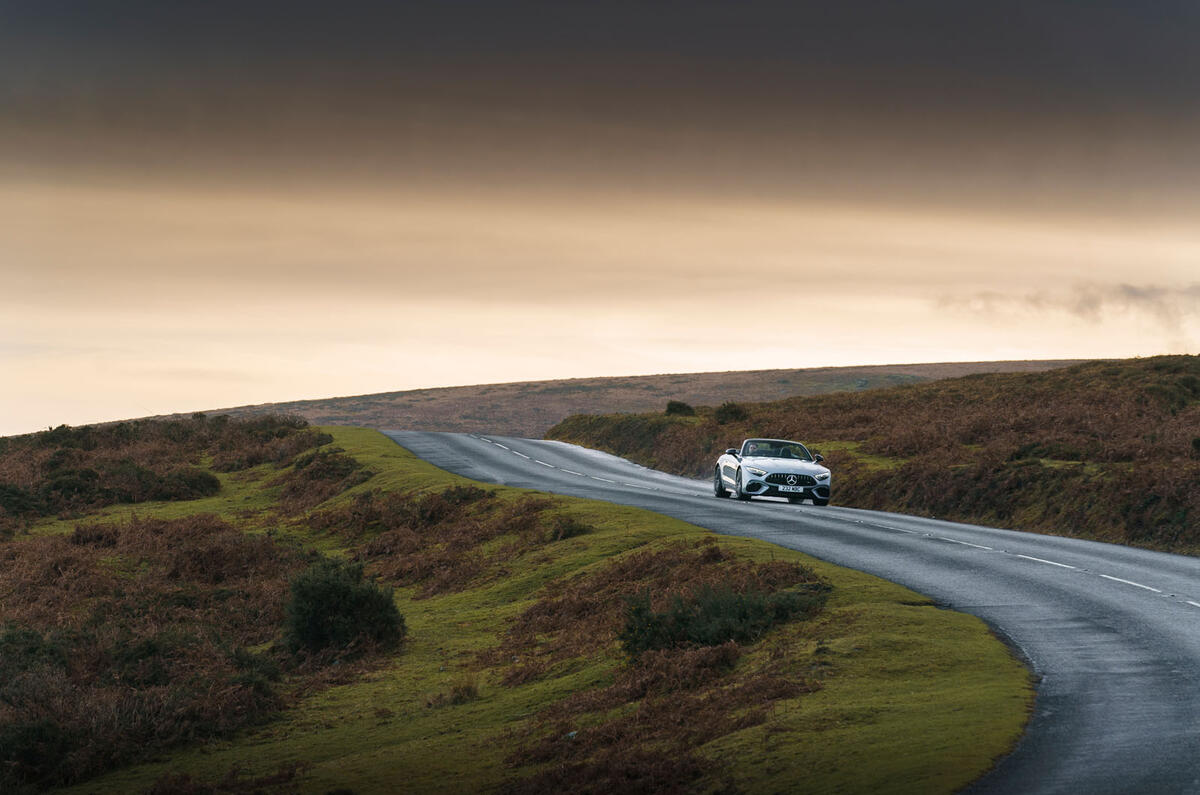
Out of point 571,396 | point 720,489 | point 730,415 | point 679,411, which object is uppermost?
point 571,396

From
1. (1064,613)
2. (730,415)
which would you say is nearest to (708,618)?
(1064,613)

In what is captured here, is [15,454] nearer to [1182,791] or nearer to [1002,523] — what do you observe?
[1002,523]

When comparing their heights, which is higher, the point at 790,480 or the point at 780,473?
the point at 780,473

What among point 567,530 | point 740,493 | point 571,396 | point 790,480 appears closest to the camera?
point 567,530

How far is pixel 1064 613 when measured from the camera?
1703cm

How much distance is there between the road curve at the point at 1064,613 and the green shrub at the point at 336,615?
8814 mm

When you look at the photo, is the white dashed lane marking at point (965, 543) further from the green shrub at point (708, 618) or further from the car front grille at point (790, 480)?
the green shrub at point (708, 618)

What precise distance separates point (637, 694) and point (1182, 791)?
22.8ft

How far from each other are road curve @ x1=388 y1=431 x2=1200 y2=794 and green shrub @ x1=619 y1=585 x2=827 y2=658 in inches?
112

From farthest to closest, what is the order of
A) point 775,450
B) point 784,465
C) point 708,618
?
point 775,450
point 784,465
point 708,618

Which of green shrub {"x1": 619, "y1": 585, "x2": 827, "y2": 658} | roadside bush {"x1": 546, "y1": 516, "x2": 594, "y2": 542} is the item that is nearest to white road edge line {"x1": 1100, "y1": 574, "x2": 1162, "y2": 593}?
green shrub {"x1": 619, "y1": 585, "x2": 827, "y2": 658}

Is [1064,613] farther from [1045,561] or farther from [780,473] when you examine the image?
[780,473]

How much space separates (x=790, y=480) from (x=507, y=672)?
18848mm

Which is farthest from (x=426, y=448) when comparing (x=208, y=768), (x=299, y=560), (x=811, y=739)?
(x=811, y=739)
